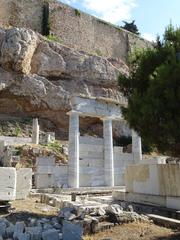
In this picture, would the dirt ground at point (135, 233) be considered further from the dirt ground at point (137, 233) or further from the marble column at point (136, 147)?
the marble column at point (136, 147)

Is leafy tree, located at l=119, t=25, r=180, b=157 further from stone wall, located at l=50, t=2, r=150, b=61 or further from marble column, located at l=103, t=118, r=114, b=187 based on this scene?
stone wall, located at l=50, t=2, r=150, b=61

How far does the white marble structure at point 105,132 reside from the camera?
18367 millimetres

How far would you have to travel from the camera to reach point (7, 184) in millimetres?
9781

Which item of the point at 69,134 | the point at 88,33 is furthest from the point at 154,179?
the point at 88,33

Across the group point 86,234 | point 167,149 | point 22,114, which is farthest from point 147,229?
point 22,114

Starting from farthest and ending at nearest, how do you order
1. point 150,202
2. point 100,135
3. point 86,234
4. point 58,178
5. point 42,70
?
point 100,135, point 42,70, point 58,178, point 150,202, point 86,234

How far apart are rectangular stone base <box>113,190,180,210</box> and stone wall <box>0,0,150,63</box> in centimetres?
2642

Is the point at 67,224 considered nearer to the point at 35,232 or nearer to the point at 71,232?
the point at 71,232

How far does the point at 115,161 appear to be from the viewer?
842 inches

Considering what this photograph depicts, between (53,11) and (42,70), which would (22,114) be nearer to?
(42,70)

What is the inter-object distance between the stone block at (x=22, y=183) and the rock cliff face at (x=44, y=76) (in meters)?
16.9

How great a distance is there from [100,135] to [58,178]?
14.7m

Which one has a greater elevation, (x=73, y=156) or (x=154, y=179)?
(x=73, y=156)

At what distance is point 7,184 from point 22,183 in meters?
2.71
